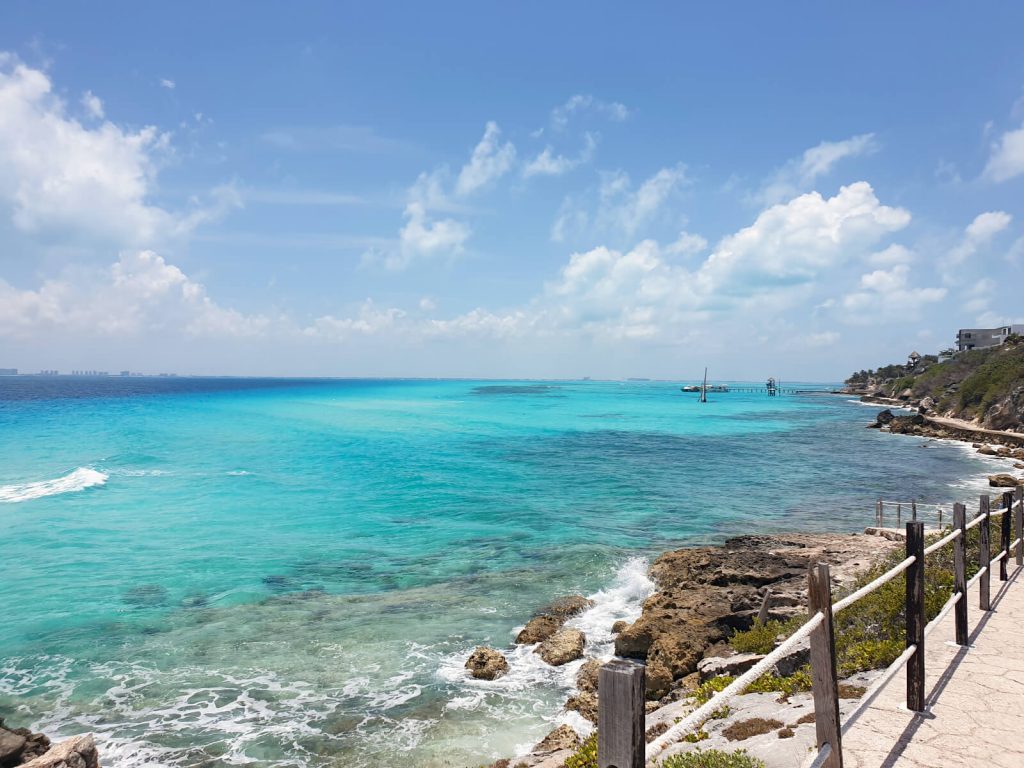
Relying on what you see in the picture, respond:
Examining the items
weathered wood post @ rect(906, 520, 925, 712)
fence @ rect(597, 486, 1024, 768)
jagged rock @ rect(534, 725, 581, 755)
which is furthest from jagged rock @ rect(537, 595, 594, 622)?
weathered wood post @ rect(906, 520, 925, 712)

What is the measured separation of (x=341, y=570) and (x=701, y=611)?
13.5m

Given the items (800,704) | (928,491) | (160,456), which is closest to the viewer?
(800,704)

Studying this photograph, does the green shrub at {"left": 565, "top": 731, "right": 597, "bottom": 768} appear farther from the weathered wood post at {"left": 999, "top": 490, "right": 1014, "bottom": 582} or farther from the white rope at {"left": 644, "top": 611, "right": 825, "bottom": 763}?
the weathered wood post at {"left": 999, "top": 490, "right": 1014, "bottom": 582}

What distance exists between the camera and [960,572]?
320 inches

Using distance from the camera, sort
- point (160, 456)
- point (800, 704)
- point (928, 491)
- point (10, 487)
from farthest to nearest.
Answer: point (160, 456), point (10, 487), point (928, 491), point (800, 704)

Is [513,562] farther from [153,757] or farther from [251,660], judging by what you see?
[153,757]

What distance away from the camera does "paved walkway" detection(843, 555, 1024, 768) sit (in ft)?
18.5

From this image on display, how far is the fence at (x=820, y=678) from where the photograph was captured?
8.96ft

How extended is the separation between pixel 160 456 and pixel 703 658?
53942 millimetres

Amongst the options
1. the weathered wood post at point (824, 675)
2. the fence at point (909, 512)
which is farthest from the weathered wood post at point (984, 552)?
the fence at point (909, 512)

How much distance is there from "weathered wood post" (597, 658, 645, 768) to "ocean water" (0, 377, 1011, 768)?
9850 millimetres

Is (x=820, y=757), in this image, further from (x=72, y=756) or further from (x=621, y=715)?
(x=72, y=756)

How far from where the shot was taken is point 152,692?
13664 millimetres

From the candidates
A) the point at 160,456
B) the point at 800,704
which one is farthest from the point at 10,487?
the point at 800,704
